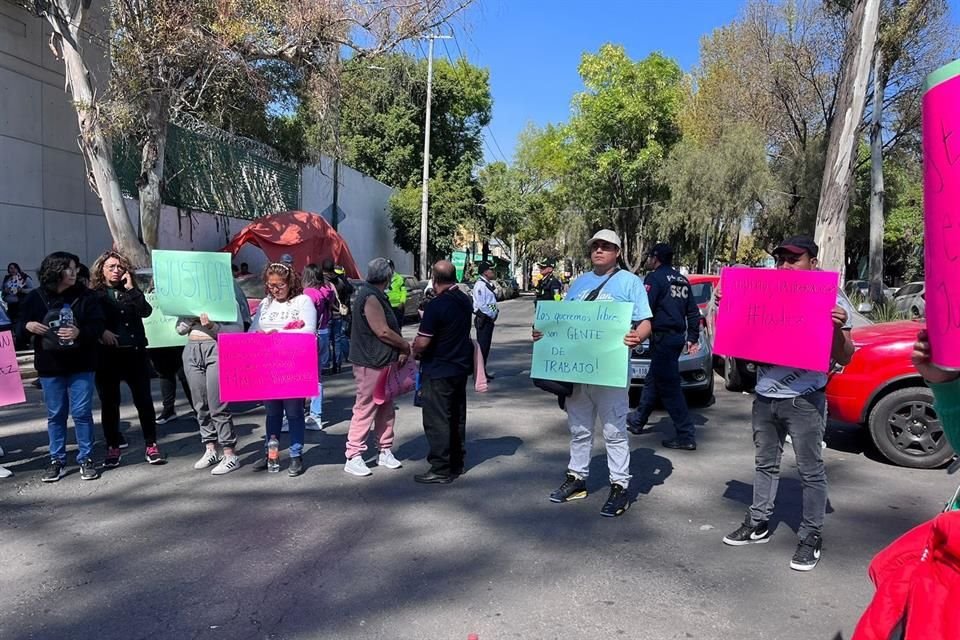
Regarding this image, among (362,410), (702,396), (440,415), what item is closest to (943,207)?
(440,415)

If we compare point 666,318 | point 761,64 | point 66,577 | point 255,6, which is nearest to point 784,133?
point 761,64

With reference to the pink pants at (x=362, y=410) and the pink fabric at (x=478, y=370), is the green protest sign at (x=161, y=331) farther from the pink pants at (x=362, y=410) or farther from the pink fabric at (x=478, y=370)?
the pink fabric at (x=478, y=370)

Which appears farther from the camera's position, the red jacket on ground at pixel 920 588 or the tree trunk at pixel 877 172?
the tree trunk at pixel 877 172

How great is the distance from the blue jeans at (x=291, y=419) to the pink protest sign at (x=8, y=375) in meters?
1.99

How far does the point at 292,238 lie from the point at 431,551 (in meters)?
15.0

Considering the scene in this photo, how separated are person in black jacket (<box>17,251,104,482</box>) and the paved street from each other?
30 cm

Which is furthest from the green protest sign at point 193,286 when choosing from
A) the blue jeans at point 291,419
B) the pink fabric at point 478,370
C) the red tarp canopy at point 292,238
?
the red tarp canopy at point 292,238

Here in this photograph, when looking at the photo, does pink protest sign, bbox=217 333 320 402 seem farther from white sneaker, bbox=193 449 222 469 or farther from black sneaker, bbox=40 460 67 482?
black sneaker, bbox=40 460 67 482

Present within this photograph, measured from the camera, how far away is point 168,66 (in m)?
12.9

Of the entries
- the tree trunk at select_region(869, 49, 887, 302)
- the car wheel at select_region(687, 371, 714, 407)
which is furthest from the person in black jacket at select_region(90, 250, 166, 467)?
the tree trunk at select_region(869, 49, 887, 302)

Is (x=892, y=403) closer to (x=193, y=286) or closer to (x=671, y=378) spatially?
(x=671, y=378)

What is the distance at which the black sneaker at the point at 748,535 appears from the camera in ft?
14.2

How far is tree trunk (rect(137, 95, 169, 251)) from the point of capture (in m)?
13.6

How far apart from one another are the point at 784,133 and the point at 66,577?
33790 millimetres
